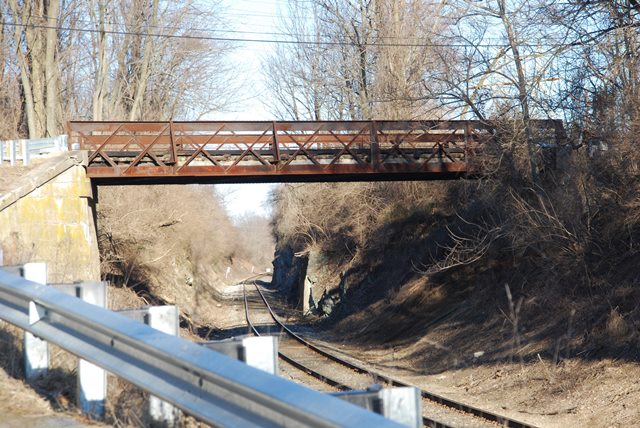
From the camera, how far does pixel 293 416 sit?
374 centimetres

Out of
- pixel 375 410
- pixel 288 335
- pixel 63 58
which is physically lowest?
pixel 288 335

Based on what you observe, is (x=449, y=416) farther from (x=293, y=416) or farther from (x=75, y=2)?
(x=75, y=2)

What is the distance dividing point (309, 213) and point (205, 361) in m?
36.3

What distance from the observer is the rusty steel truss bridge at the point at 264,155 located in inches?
925

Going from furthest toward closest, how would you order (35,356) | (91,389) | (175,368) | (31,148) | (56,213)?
(31,148) → (56,213) → (35,356) → (91,389) → (175,368)

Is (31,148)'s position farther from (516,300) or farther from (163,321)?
(163,321)

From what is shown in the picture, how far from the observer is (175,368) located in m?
4.81

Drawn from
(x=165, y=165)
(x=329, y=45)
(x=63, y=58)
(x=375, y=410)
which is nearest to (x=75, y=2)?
(x=63, y=58)

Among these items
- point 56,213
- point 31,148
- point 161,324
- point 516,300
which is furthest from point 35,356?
point 31,148

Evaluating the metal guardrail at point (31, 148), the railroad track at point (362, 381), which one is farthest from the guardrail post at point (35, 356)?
the metal guardrail at point (31, 148)

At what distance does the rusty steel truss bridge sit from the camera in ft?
77.1

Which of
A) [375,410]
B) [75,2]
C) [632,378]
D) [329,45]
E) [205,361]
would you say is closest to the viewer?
[375,410]

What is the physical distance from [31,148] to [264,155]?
23.5 ft

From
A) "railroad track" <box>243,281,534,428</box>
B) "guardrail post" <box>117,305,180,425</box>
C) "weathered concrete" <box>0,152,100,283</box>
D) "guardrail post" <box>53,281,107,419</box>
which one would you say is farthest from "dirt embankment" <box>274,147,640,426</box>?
"weathered concrete" <box>0,152,100,283</box>
